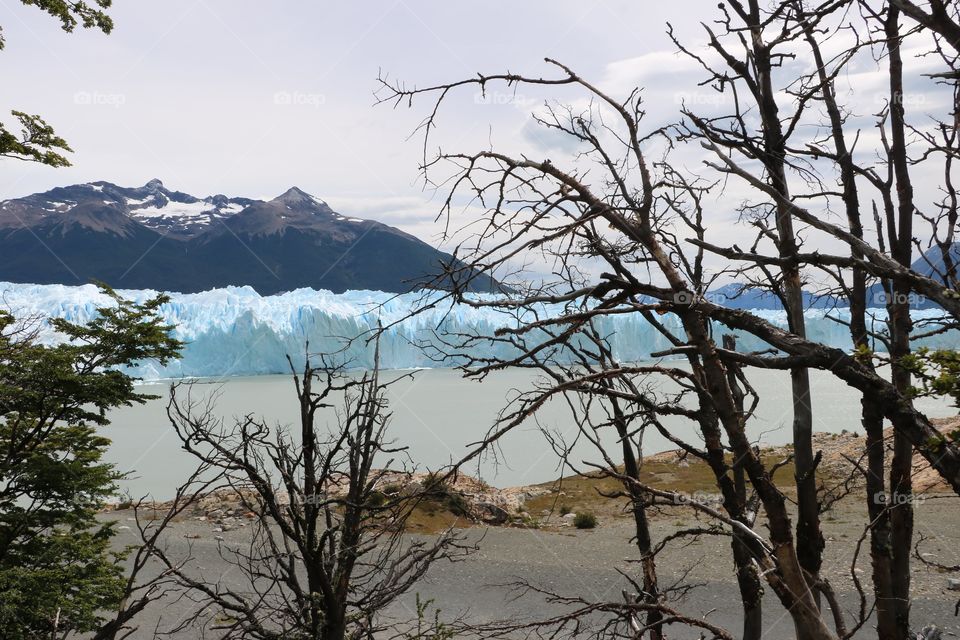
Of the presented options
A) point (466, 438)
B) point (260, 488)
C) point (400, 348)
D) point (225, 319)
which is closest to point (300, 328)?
point (225, 319)

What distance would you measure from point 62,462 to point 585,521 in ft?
52.6

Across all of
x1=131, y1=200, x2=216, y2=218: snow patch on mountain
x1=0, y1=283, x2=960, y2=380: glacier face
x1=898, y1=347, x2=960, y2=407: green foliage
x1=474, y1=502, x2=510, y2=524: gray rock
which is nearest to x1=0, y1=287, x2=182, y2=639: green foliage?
x1=898, y1=347, x2=960, y2=407: green foliage

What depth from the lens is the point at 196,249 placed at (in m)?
147

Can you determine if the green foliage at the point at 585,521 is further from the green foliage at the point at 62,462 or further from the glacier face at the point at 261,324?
the glacier face at the point at 261,324

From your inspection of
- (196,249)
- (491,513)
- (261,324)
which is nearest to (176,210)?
(196,249)

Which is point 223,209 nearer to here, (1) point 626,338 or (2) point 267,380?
(2) point 267,380

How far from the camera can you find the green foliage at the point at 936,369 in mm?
3189

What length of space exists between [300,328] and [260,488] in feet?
162

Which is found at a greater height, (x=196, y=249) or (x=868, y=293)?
(x=196, y=249)

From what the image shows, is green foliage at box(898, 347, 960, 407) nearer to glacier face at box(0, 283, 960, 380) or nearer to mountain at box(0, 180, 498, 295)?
glacier face at box(0, 283, 960, 380)

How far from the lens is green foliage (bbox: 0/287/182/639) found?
11.2 meters

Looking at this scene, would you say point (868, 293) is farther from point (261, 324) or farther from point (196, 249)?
point (196, 249)

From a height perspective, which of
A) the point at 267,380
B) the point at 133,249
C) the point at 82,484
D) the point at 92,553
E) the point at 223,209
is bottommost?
the point at 92,553

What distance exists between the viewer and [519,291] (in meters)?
3.98
